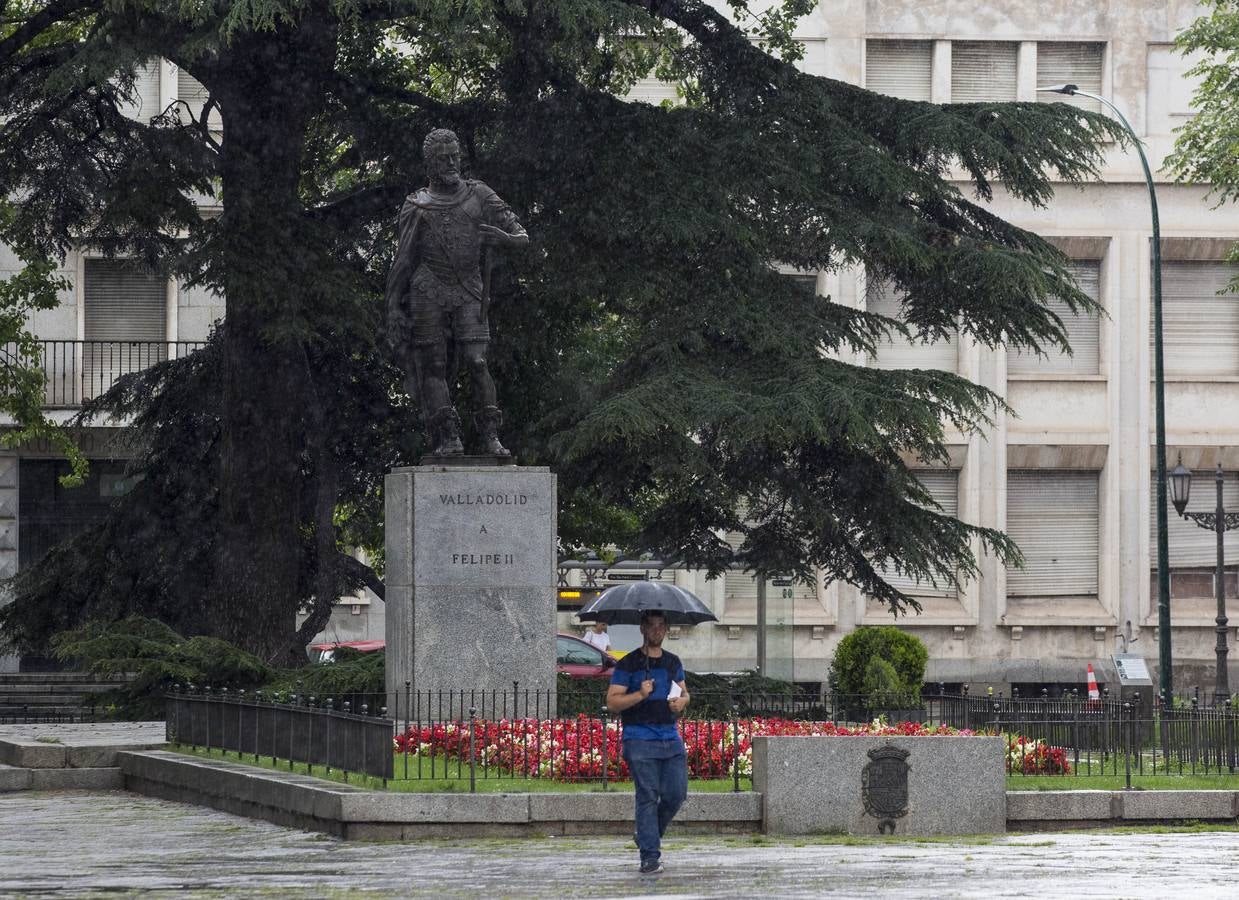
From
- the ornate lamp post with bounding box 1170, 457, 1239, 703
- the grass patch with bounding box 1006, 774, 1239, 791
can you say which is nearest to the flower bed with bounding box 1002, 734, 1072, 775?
the grass patch with bounding box 1006, 774, 1239, 791

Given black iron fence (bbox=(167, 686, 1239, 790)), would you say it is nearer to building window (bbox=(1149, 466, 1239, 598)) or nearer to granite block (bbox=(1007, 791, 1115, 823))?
granite block (bbox=(1007, 791, 1115, 823))

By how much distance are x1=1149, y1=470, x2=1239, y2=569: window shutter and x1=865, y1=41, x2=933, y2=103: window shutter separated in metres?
8.49

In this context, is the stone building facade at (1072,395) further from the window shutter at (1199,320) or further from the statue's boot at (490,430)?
the statue's boot at (490,430)

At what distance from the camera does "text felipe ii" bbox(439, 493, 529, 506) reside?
18.4m

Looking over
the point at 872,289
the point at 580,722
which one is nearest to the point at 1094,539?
the point at 872,289

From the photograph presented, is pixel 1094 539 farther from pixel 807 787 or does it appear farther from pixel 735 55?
pixel 807 787

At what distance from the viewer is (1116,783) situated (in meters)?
16.3

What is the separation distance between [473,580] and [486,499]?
649 mm

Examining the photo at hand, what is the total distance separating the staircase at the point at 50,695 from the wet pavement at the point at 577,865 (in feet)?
26.9

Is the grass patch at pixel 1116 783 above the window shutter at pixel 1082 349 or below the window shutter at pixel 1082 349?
below

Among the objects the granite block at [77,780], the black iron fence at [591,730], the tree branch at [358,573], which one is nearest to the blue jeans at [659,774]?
the black iron fence at [591,730]

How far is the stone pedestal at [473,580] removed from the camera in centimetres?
1822

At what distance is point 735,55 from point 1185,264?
2094 cm

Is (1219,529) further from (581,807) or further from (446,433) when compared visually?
(581,807)
